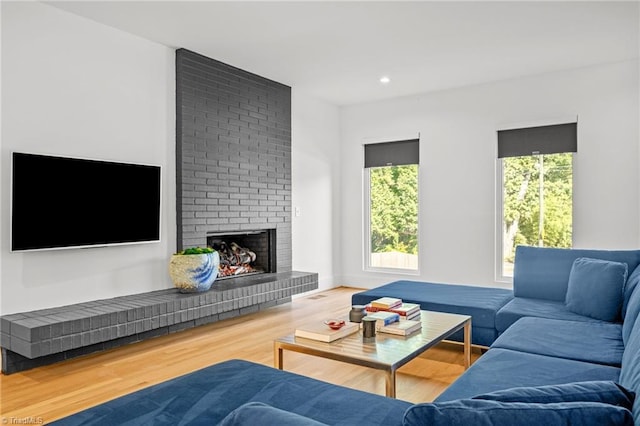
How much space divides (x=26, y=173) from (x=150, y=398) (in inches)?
95.1

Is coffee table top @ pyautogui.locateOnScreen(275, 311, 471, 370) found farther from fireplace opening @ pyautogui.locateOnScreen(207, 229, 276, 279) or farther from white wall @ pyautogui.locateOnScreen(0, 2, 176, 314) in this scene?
fireplace opening @ pyautogui.locateOnScreen(207, 229, 276, 279)

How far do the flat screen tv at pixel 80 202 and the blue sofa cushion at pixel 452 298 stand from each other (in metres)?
2.02

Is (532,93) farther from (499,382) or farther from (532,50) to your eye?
(499,382)

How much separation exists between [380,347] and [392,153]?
14.1ft

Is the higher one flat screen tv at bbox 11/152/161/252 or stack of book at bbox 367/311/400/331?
flat screen tv at bbox 11/152/161/252

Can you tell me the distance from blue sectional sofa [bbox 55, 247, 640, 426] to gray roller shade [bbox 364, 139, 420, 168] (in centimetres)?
261

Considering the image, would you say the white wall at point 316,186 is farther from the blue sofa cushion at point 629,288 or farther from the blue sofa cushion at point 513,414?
the blue sofa cushion at point 513,414

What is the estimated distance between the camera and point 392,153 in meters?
6.41

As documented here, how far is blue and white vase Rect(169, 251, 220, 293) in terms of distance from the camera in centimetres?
414

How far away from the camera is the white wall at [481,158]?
190 inches

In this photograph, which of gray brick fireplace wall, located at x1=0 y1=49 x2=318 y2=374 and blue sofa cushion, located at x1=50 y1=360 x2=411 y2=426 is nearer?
blue sofa cushion, located at x1=50 y1=360 x2=411 y2=426

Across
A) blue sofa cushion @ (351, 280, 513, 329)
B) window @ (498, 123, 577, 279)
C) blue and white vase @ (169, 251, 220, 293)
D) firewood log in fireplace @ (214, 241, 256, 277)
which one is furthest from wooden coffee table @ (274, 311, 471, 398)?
window @ (498, 123, 577, 279)

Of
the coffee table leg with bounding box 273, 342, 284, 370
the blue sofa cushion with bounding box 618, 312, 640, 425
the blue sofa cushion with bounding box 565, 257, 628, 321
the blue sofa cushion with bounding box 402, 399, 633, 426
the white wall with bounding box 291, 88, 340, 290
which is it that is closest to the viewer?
the blue sofa cushion with bounding box 402, 399, 633, 426

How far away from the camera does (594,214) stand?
195 inches
